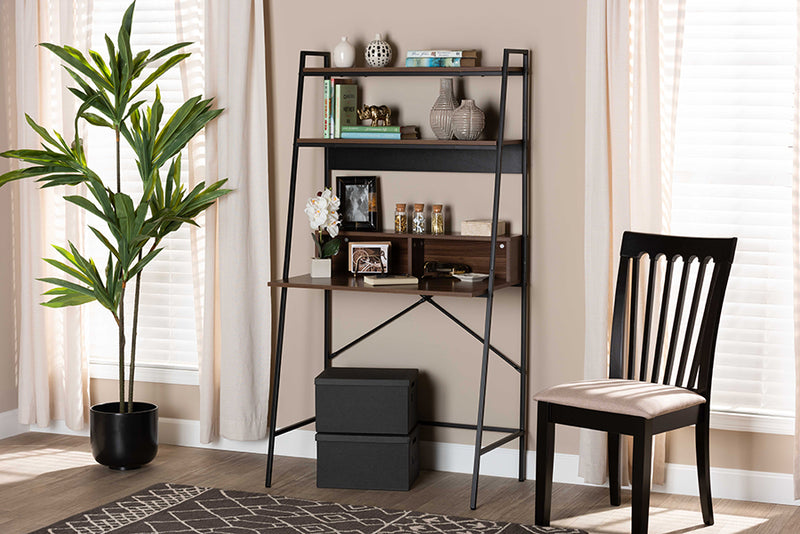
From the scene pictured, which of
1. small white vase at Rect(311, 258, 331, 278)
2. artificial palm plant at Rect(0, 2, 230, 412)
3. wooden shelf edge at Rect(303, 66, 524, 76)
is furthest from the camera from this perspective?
artificial palm plant at Rect(0, 2, 230, 412)

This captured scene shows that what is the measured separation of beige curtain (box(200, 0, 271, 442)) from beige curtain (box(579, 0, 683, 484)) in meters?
1.40

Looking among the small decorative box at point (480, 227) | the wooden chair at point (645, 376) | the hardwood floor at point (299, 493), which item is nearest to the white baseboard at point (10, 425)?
the hardwood floor at point (299, 493)

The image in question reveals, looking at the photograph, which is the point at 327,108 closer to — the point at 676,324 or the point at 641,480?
the point at 676,324

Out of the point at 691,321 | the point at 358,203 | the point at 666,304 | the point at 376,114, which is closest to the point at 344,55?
the point at 376,114

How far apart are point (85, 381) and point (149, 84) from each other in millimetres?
1437

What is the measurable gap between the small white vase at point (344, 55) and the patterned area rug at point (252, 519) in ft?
5.73

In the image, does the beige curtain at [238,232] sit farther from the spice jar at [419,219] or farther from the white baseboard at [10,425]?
the white baseboard at [10,425]

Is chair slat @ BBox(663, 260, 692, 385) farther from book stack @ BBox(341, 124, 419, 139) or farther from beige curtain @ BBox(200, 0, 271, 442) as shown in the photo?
beige curtain @ BBox(200, 0, 271, 442)

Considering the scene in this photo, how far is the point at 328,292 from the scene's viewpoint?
175 inches

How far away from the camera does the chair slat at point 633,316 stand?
369 cm

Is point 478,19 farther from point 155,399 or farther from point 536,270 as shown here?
point 155,399

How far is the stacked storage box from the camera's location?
4.03m

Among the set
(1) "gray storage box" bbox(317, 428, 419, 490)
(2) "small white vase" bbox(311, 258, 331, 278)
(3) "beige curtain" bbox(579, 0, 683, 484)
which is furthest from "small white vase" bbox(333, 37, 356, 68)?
(1) "gray storage box" bbox(317, 428, 419, 490)

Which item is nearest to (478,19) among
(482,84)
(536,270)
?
(482,84)
